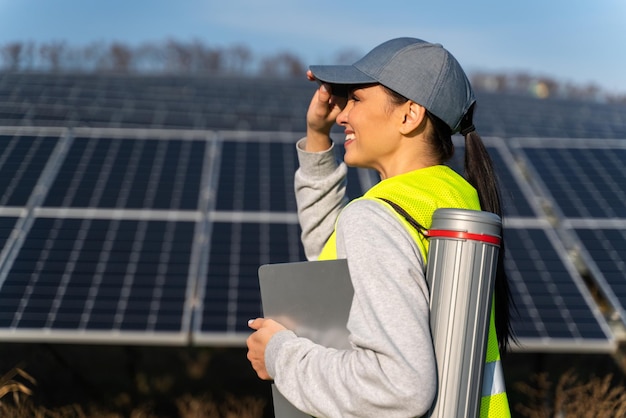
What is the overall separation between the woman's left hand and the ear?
0.58 metres

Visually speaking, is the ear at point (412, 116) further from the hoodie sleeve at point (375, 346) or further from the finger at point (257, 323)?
the finger at point (257, 323)

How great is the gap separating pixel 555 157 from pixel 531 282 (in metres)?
2.65

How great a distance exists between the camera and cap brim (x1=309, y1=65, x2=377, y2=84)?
210 cm

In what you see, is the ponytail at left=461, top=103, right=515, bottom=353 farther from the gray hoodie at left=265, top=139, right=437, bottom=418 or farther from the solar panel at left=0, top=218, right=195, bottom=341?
the solar panel at left=0, top=218, right=195, bottom=341

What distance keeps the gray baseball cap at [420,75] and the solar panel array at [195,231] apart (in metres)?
2.74

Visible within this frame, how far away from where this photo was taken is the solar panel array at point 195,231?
578cm

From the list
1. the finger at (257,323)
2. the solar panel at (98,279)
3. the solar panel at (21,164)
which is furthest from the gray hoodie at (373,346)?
the solar panel at (21,164)

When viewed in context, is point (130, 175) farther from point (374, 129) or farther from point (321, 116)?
point (374, 129)

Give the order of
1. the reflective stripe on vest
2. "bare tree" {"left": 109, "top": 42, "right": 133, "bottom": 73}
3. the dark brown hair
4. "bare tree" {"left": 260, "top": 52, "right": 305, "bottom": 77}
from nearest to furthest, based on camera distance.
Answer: the reflective stripe on vest
the dark brown hair
"bare tree" {"left": 109, "top": 42, "right": 133, "bottom": 73}
"bare tree" {"left": 260, "top": 52, "right": 305, "bottom": 77}

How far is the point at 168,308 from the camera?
582 cm

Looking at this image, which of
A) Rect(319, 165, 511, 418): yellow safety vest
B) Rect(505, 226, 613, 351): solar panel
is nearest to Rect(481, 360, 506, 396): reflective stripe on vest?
Rect(319, 165, 511, 418): yellow safety vest

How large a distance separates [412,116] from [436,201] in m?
0.24

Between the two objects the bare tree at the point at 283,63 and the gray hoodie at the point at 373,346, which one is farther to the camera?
the bare tree at the point at 283,63

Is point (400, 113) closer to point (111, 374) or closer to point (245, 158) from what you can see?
point (245, 158)
